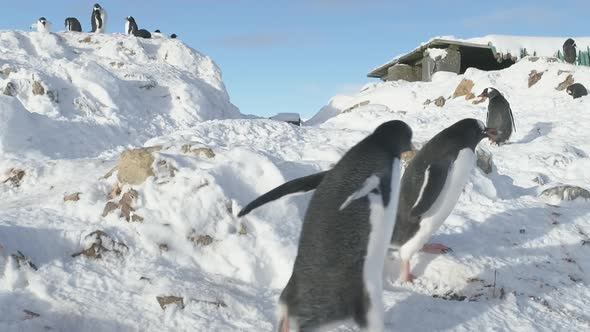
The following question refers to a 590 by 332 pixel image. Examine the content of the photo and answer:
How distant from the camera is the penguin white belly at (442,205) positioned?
3730 millimetres

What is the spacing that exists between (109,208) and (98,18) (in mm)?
22757

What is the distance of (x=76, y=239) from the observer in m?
3.51

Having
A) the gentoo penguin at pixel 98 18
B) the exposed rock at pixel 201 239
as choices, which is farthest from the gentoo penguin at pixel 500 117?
the gentoo penguin at pixel 98 18

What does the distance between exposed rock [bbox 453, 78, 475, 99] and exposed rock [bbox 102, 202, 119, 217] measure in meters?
13.1

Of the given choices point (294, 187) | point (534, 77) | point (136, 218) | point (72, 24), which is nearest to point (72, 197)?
point (136, 218)

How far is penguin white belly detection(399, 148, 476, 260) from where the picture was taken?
373 centimetres

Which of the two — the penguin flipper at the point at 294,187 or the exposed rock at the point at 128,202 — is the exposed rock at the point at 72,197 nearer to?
the exposed rock at the point at 128,202

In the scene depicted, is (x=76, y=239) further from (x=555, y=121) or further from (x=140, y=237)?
(x=555, y=121)

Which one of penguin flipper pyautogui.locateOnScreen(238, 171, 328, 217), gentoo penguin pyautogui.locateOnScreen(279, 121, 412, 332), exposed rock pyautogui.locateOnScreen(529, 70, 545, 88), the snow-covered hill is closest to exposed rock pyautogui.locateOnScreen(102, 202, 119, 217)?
penguin flipper pyautogui.locateOnScreen(238, 171, 328, 217)

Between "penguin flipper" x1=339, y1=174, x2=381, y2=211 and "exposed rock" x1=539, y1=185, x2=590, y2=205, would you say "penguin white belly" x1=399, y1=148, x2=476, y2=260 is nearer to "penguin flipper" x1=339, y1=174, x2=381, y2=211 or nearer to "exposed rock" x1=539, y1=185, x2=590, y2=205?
"penguin flipper" x1=339, y1=174, x2=381, y2=211

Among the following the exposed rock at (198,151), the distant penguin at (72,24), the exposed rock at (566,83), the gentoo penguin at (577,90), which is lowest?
the exposed rock at (198,151)

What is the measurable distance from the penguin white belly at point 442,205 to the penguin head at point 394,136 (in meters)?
0.79

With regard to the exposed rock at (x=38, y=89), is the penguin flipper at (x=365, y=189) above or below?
below

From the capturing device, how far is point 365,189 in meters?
2.78
